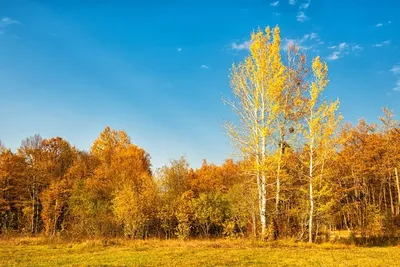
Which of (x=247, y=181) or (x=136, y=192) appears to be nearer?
(x=247, y=181)

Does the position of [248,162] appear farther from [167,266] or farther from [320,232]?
[167,266]

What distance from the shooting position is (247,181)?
25359 mm

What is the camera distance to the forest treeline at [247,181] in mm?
24141

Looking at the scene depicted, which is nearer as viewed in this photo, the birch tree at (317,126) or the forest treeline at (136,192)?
the birch tree at (317,126)

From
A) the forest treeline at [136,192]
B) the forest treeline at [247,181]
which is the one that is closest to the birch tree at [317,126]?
the forest treeline at [247,181]

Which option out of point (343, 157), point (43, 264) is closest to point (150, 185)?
point (343, 157)

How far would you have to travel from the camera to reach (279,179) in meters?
24.5

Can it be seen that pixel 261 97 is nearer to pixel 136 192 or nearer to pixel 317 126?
pixel 317 126

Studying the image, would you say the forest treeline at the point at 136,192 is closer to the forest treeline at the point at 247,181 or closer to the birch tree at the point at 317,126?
the forest treeline at the point at 247,181

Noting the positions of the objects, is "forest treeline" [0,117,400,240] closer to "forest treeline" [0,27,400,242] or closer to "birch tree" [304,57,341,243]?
"forest treeline" [0,27,400,242]

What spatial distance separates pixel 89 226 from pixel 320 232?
25795mm

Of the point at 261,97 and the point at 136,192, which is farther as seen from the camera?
the point at 136,192

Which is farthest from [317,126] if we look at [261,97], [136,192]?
[136,192]

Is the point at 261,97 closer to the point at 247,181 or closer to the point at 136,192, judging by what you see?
the point at 247,181
